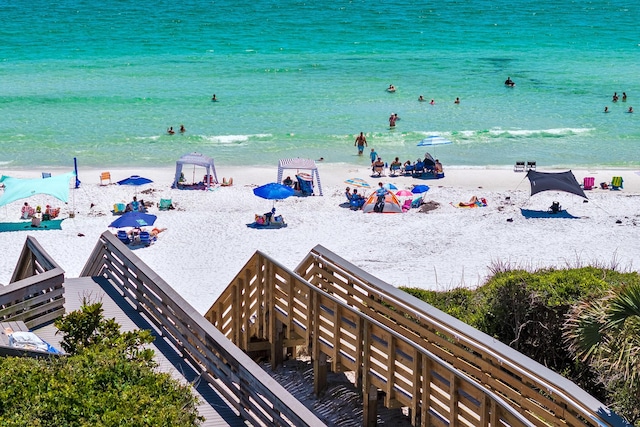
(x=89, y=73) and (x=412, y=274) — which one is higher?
(x=89, y=73)

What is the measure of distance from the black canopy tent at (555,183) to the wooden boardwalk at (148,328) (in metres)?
17.6

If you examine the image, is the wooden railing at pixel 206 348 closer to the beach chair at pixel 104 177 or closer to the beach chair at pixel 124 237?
the beach chair at pixel 124 237

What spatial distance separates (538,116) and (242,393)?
41584mm

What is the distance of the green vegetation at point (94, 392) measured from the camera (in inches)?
266

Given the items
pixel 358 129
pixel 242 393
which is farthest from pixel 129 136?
pixel 242 393

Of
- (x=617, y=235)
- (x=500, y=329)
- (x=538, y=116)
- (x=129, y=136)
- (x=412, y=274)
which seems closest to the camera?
(x=500, y=329)

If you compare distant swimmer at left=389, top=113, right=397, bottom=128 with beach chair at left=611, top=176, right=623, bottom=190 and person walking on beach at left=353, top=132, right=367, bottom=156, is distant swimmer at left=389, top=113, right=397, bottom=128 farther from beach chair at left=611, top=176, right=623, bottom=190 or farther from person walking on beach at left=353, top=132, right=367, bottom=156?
beach chair at left=611, top=176, right=623, bottom=190

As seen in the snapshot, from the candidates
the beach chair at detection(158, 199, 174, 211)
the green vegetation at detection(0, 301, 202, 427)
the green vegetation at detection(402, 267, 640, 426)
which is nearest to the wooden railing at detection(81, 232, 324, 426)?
the green vegetation at detection(0, 301, 202, 427)

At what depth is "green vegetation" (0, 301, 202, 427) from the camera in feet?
22.2

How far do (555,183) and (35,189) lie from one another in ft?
51.3

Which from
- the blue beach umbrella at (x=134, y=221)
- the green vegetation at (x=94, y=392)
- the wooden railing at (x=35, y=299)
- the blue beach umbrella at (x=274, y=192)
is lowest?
the blue beach umbrella at (x=134, y=221)

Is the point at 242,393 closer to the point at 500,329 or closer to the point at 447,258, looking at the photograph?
the point at 500,329

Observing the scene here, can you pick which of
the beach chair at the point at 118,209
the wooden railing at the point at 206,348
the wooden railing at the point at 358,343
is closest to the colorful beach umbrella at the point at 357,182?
the beach chair at the point at 118,209

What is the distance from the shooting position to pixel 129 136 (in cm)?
4259
